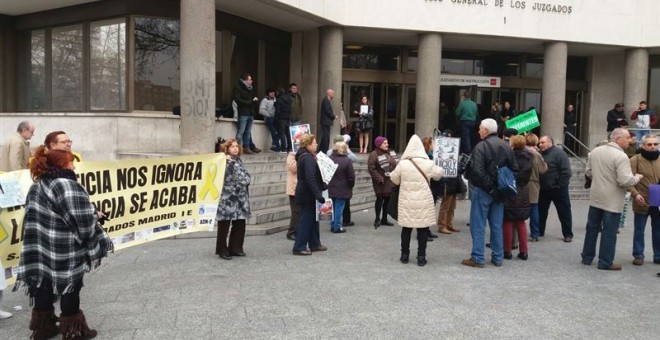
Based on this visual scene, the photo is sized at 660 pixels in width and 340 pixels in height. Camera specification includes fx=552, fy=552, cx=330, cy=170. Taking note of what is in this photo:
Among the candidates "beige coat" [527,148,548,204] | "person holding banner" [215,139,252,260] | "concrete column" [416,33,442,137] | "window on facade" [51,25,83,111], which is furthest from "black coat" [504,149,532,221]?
"window on facade" [51,25,83,111]

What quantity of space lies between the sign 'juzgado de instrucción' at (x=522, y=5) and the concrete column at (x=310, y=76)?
410 cm

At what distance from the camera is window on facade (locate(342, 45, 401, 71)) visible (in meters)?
21.2

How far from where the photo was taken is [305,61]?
1900 centimetres

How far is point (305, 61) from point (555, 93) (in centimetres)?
892

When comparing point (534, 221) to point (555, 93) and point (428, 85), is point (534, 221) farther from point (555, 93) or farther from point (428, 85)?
point (555, 93)

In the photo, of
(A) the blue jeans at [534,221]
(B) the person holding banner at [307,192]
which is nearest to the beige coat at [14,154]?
(B) the person holding banner at [307,192]

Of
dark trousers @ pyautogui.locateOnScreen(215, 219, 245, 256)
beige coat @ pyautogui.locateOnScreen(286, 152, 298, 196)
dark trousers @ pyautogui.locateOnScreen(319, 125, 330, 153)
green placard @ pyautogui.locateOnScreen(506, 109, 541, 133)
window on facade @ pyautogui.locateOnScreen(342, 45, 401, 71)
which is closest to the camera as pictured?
dark trousers @ pyautogui.locateOnScreen(215, 219, 245, 256)

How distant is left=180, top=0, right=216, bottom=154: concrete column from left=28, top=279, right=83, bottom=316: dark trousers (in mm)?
7615

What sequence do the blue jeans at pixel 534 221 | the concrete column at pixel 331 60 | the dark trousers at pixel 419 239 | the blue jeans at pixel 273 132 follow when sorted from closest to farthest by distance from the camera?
1. the dark trousers at pixel 419 239
2. the blue jeans at pixel 534 221
3. the blue jeans at pixel 273 132
4. the concrete column at pixel 331 60

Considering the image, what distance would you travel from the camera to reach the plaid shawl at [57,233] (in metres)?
4.29

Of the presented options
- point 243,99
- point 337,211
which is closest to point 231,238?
point 337,211

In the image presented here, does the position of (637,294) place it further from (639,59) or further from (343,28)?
(639,59)

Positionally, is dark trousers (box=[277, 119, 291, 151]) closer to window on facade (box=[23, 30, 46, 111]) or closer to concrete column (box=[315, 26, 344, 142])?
concrete column (box=[315, 26, 344, 142])

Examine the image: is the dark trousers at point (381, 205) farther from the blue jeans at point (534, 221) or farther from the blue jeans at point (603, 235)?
the blue jeans at point (603, 235)
